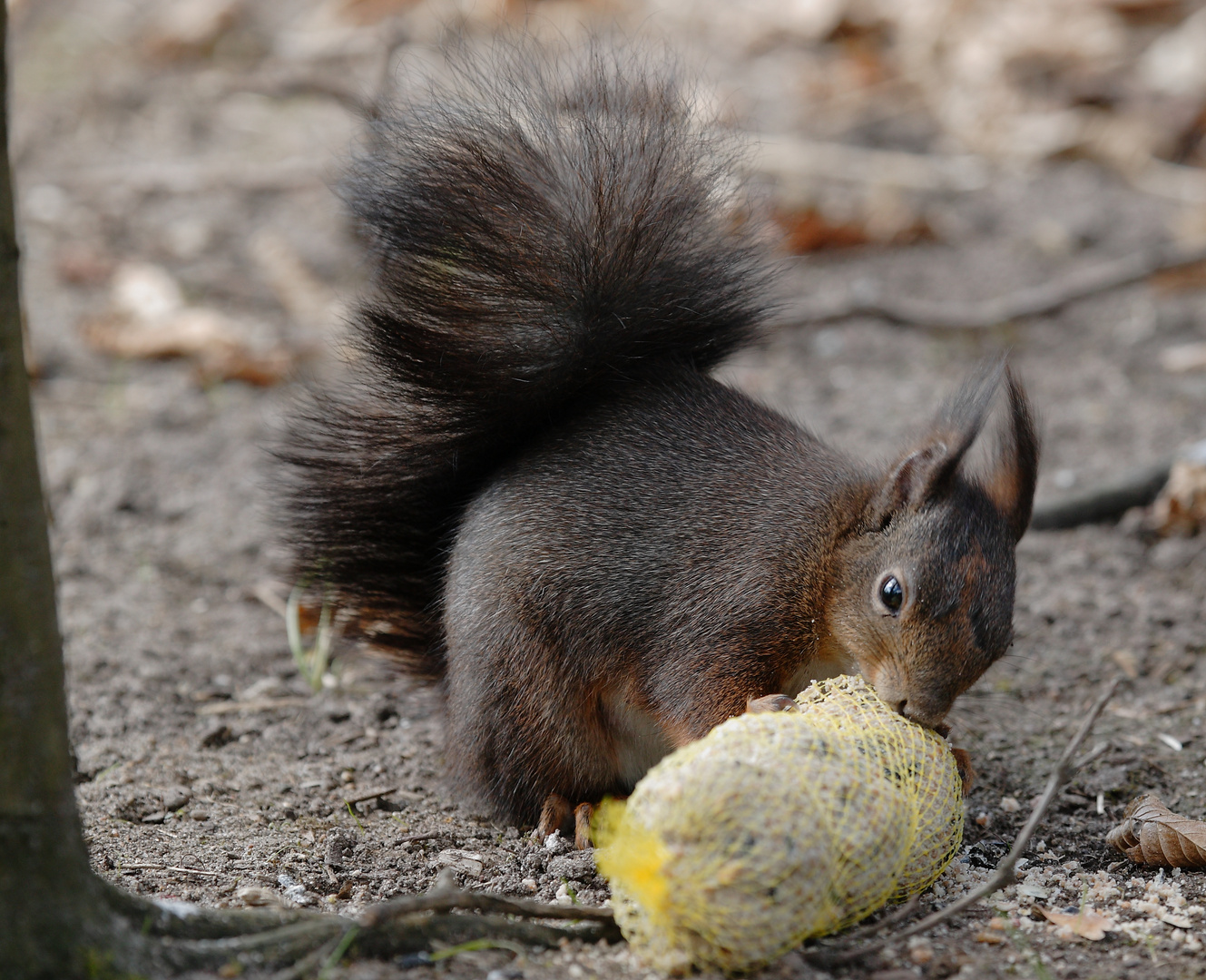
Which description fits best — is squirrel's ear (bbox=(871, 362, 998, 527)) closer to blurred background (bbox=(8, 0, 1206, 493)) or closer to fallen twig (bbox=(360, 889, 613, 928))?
fallen twig (bbox=(360, 889, 613, 928))

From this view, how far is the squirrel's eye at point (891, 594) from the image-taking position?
1972 mm

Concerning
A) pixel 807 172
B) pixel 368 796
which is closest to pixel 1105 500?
pixel 368 796

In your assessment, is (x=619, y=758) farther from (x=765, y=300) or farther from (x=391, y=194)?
(x=391, y=194)

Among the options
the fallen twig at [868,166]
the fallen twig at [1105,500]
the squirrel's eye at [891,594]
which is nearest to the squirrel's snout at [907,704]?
the squirrel's eye at [891,594]

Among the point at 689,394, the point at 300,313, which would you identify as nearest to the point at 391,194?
the point at 689,394

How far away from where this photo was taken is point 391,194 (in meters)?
2.02

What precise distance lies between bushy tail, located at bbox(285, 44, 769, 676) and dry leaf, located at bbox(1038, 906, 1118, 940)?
110cm

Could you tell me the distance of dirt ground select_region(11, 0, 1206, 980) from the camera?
188 centimetres

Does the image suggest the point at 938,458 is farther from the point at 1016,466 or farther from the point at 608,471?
the point at 608,471

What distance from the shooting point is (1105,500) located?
125 inches

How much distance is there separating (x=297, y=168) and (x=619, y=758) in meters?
3.69

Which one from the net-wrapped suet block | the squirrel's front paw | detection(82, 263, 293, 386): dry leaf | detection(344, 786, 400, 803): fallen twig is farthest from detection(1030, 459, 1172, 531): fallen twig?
detection(82, 263, 293, 386): dry leaf

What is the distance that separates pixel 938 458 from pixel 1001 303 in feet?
8.28

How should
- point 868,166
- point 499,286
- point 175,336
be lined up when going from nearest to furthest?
point 499,286 → point 175,336 → point 868,166
